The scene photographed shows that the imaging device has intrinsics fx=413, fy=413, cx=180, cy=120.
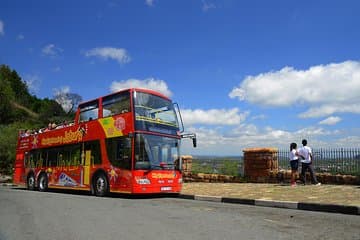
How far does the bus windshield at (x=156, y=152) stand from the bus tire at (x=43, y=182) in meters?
8.64

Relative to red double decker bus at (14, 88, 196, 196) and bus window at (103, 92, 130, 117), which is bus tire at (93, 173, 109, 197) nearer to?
red double decker bus at (14, 88, 196, 196)

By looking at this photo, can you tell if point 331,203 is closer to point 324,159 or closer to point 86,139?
point 324,159

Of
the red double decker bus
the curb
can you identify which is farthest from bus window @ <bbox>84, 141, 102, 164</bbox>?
the curb

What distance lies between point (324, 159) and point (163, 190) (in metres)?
6.77

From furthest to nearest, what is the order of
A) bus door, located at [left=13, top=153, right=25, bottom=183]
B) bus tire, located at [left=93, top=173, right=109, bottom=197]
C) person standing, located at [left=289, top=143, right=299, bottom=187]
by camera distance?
1. bus door, located at [left=13, top=153, right=25, bottom=183]
2. person standing, located at [left=289, top=143, right=299, bottom=187]
3. bus tire, located at [left=93, top=173, right=109, bottom=197]

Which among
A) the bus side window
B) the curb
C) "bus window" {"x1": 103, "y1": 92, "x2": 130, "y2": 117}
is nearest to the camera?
the curb

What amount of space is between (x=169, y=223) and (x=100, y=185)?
8.39 meters

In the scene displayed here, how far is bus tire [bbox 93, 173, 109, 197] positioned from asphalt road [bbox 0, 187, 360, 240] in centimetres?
452

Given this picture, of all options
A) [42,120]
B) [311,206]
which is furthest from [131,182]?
[42,120]

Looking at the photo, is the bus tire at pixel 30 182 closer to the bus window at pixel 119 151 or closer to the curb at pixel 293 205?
the bus window at pixel 119 151

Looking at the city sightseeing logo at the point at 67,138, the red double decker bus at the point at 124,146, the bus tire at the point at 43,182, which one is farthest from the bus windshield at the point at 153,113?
the bus tire at the point at 43,182

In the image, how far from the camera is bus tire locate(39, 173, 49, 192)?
70.8 feet

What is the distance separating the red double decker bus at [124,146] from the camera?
49.5 ft

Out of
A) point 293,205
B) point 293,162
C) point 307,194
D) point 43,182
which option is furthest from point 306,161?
point 43,182
